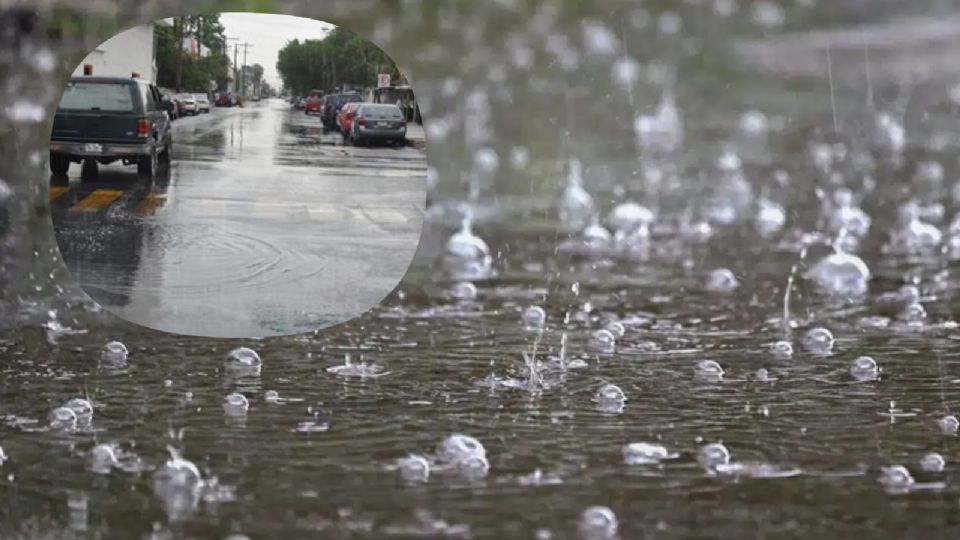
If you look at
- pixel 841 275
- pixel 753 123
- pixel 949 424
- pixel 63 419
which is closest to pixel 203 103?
pixel 63 419

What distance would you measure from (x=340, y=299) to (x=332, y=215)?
307 millimetres

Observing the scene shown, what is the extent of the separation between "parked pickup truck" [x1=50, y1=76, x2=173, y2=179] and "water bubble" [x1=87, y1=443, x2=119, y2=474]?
1.64m

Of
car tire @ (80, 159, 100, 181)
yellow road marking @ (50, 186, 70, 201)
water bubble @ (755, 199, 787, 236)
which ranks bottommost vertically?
water bubble @ (755, 199, 787, 236)

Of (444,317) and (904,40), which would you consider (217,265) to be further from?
(904,40)

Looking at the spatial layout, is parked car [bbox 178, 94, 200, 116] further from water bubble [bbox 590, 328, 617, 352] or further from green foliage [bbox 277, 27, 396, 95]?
water bubble [bbox 590, 328, 617, 352]

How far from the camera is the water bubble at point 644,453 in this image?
3217 mm

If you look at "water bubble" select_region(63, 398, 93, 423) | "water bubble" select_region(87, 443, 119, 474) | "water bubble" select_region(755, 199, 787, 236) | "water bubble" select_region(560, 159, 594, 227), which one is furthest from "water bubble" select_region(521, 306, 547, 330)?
"water bubble" select_region(755, 199, 787, 236)

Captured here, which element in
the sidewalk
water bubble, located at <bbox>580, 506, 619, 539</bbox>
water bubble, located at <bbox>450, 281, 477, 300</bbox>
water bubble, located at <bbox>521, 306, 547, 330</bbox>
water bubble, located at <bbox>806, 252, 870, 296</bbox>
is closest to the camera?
water bubble, located at <bbox>580, 506, 619, 539</bbox>

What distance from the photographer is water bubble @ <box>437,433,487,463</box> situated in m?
3.20

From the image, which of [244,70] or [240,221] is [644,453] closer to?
[240,221]

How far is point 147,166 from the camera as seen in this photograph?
15.7 ft

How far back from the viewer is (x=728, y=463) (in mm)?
3211

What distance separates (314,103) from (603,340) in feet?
4.24

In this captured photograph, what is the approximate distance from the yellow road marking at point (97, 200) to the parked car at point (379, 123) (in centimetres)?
84
